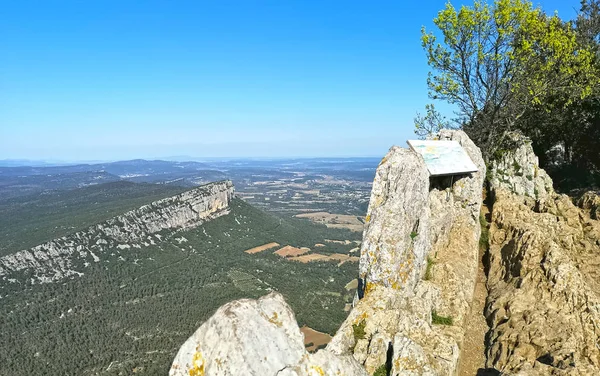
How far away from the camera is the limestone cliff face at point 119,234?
301 feet

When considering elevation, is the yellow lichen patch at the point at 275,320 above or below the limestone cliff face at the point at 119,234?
above

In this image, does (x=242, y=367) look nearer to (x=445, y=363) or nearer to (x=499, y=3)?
(x=445, y=363)

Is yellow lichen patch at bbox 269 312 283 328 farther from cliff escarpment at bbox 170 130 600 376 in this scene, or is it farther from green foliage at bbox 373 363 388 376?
green foliage at bbox 373 363 388 376

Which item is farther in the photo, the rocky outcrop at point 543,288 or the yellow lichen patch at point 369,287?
the yellow lichen patch at point 369,287

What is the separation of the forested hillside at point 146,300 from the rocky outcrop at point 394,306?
53.8 m

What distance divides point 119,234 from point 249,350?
399ft

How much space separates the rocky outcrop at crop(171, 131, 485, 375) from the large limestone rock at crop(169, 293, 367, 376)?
17 mm

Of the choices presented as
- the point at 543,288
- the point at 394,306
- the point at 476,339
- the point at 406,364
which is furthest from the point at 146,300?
the point at 406,364

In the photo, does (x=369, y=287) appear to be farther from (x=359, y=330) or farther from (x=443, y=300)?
(x=443, y=300)

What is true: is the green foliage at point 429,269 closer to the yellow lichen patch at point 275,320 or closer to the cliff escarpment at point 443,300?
the cliff escarpment at point 443,300

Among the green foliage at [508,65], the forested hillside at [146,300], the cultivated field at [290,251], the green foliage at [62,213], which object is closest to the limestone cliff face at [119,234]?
the forested hillside at [146,300]

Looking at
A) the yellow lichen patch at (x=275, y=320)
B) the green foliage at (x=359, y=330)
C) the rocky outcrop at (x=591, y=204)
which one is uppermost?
the rocky outcrop at (x=591, y=204)

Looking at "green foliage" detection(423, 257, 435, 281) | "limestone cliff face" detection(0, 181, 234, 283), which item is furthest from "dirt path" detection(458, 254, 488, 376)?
"limestone cliff face" detection(0, 181, 234, 283)

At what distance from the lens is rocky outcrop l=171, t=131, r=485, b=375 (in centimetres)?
646
